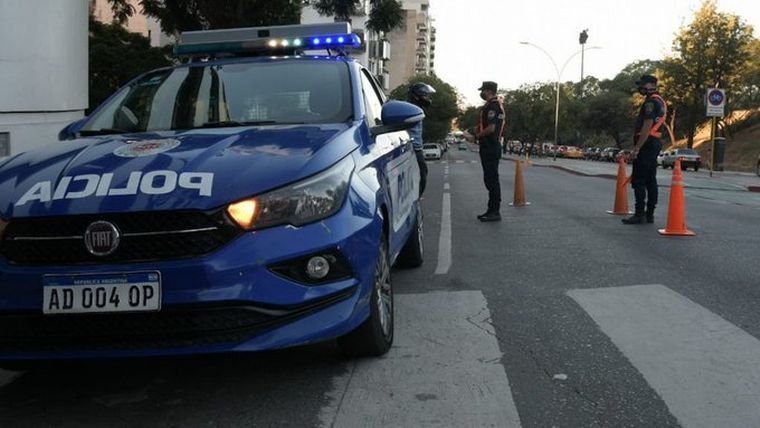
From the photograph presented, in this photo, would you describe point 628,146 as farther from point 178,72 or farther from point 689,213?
point 178,72

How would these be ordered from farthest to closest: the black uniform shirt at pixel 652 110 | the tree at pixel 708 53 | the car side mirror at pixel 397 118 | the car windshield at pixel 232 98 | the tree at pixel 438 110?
1. the tree at pixel 438 110
2. the tree at pixel 708 53
3. the black uniform shirt at pixel 652 110
4. the car side mirror at pixel 397 118
5. the car windshield at pixel 232 98

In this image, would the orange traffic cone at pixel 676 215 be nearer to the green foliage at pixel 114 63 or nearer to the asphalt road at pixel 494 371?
the asphalt road at pixel 494 371

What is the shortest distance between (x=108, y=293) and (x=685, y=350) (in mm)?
3050

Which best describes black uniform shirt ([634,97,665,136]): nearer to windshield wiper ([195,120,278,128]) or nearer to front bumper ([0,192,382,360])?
windshield wiper ([195,120,278,128])

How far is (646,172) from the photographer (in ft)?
29.6

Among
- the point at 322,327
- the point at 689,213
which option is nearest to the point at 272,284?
the point at 322,327

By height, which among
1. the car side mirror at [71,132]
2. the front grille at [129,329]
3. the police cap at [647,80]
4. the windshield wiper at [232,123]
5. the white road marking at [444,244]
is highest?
the police cap at [647,80]

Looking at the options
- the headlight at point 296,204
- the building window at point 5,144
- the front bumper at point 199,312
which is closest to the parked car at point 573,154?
the building window at point 5,144

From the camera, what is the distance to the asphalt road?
123 inches

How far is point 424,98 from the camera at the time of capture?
9758 mm

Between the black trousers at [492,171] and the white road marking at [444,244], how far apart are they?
677 millimetres

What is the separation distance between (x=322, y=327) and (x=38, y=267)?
124cm

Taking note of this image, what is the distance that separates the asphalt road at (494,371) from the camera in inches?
123

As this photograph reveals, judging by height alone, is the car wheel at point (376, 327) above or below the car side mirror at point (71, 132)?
below
